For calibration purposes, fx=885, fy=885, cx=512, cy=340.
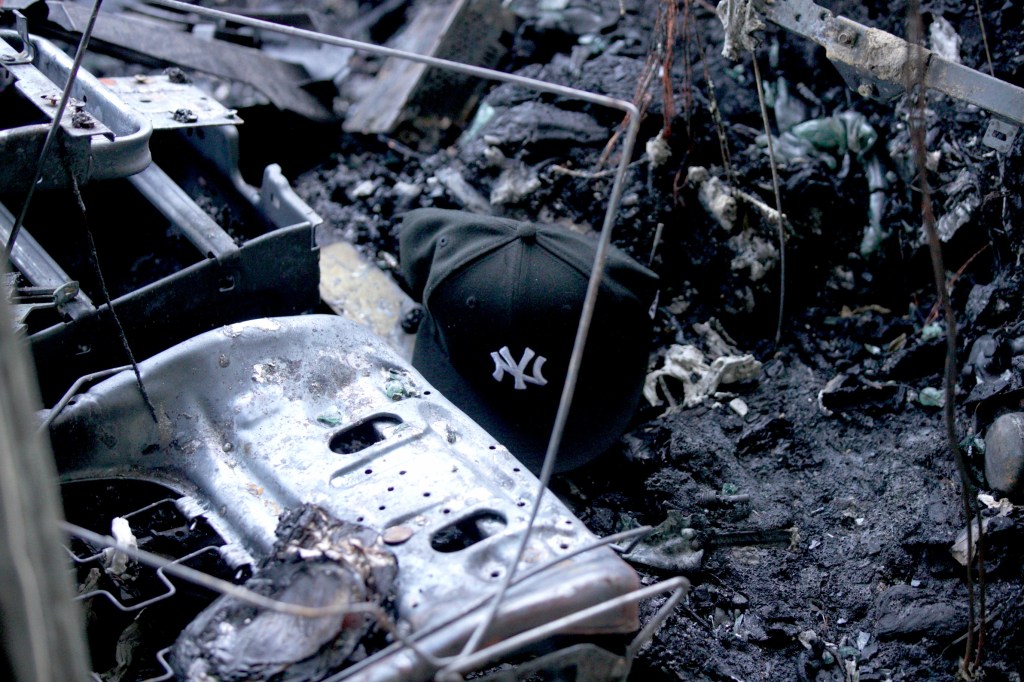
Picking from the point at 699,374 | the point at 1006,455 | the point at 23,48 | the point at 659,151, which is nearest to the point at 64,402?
the point at 23,48


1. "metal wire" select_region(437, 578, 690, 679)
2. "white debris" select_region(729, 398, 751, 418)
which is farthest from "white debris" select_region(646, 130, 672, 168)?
"metal wire" select_region(437, 578, 690, 679)

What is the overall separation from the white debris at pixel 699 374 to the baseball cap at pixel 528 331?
0.38m

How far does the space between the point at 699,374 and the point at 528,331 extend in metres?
1.01

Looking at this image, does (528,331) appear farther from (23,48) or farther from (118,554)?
(23,48)

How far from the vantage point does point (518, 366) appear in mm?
2943

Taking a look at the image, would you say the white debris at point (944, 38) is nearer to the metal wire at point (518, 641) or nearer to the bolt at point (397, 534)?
the metal wire at point (518, 641)

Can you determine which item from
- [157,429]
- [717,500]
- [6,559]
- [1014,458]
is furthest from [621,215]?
[6,559]

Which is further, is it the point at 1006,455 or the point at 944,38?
the point at 944,38

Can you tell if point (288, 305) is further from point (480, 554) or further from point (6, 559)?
point (6, 559)

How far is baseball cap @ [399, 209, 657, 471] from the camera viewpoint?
293cm

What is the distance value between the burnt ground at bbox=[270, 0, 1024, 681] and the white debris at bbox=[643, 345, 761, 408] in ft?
0.16

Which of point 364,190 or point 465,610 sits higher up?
point 465,610

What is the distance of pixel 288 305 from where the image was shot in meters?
3.31

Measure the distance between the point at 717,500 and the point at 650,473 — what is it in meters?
0.26
